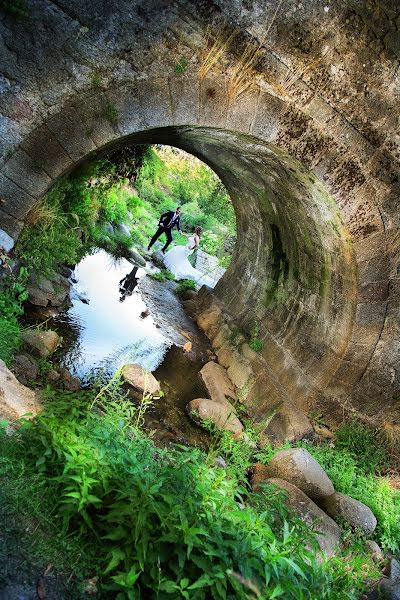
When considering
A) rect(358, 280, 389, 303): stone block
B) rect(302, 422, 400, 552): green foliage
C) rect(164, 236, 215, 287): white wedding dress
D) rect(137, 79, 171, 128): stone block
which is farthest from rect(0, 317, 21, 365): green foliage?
rect(164, 236, 215, 287): white wedding dress

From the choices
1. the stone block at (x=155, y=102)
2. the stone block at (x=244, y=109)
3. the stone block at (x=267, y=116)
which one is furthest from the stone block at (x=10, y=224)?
the stone block at (x=267, y=116)

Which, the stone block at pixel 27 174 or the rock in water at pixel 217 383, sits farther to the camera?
the rock in water at pixel 217 383

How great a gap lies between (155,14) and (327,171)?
2418 millimetres

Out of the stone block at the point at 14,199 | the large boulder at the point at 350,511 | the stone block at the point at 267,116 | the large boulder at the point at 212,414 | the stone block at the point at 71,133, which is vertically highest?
the stone block at the point at 267,116

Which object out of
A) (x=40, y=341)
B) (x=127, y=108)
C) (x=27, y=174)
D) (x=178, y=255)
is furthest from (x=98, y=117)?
(x=178, y=255)

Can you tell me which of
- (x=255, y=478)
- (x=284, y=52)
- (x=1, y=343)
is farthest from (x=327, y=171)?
(x=1, y=343)

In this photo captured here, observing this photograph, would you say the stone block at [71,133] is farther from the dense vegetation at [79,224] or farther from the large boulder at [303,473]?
the large boulder at [303,473]

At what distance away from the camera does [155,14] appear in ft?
11.6

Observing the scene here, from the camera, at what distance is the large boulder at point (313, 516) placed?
3.25 meters

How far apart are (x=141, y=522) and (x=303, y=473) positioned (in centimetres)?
249

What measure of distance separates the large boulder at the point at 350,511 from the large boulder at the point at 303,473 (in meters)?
0.08

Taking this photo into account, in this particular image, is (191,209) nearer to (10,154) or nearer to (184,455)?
(10,154)

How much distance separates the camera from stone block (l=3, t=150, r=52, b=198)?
3520mm

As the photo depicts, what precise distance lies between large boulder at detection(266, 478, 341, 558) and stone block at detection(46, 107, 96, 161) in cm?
347
